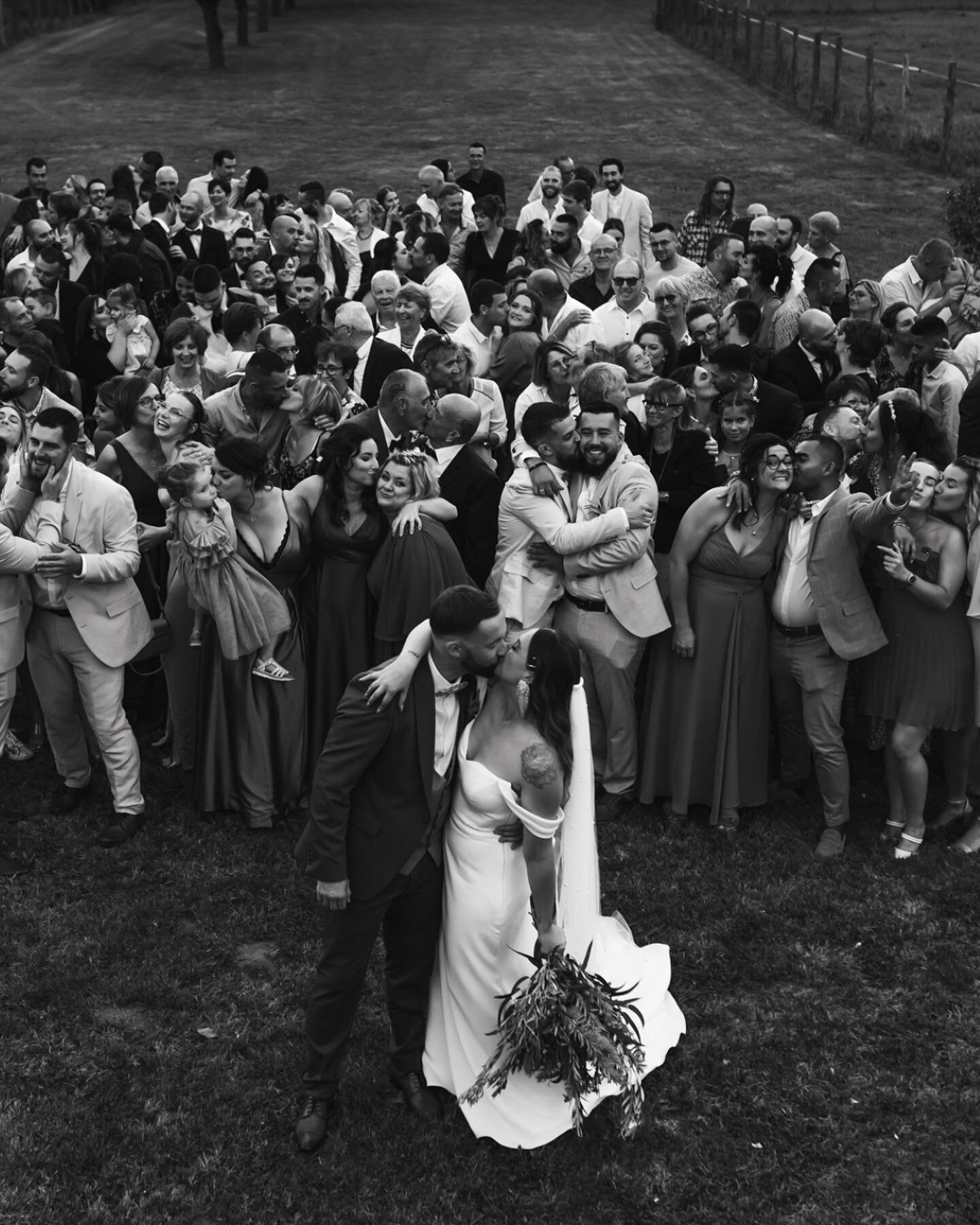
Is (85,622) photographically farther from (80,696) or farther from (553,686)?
(553,686)

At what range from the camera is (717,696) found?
23.3 ft

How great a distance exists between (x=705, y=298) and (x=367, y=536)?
5158mm

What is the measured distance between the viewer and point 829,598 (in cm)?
670

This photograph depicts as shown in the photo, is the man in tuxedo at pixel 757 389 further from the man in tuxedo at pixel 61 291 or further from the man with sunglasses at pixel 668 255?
the man in tuxedo at pixel 61 291

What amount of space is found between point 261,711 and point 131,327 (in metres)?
4.57

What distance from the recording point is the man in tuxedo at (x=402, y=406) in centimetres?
730

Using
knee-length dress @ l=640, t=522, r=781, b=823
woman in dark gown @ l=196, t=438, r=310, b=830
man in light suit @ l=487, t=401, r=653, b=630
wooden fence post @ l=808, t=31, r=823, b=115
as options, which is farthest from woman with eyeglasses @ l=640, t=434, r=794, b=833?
wooden fence post @ l=808, t=31, r=823, b=115

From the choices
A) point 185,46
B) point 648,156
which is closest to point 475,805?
point 648,156

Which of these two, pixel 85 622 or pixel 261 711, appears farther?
pixel 261 711

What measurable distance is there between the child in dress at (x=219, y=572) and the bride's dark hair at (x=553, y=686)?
2410 millimetres

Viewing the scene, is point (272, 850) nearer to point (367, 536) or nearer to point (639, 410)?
point (367, 536)

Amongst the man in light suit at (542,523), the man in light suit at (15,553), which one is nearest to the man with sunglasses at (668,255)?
the man in light suit at (542,523)

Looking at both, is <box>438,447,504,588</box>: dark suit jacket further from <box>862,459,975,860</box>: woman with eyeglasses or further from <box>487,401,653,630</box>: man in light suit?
<box>862,459,975,860</box>: woman with eyeglasses

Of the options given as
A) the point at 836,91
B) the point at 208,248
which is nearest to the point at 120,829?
the point at 208,248
